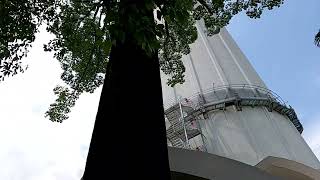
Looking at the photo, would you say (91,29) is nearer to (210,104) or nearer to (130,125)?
(130,125)

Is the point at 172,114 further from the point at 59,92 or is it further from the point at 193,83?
the point at 59,92

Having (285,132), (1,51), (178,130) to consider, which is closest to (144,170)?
(1,51)

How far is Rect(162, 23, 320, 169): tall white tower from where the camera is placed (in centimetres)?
1900

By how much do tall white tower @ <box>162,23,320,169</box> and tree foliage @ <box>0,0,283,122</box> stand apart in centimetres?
714

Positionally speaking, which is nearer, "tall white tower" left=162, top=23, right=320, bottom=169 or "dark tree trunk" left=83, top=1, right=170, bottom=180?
"dark tree trunk" left=83, top=1, right=170, bottom=180

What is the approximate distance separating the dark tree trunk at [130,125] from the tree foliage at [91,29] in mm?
250

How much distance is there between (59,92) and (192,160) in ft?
21.8

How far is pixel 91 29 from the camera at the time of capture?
1014cm

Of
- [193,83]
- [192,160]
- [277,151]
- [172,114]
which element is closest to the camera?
[192,160]

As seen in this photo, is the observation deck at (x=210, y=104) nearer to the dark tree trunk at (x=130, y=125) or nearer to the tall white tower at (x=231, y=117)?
the tall white tower at (x=231, y=117)

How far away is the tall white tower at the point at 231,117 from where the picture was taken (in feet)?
62.3

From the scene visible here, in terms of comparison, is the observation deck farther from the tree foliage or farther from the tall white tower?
the tree foliage

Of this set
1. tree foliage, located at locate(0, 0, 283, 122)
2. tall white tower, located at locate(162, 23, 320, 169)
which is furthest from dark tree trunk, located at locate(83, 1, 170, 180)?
tall white tower, located at locate(162, 23, 320, 169)

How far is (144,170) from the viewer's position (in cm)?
328
